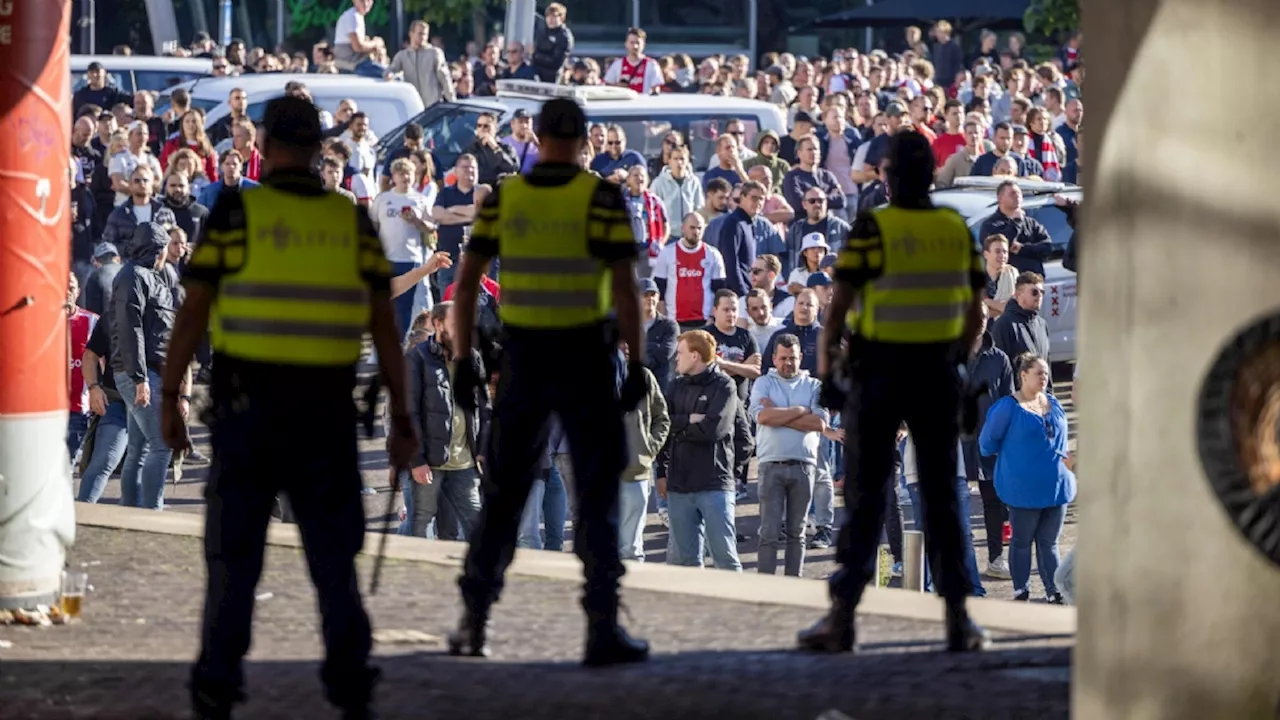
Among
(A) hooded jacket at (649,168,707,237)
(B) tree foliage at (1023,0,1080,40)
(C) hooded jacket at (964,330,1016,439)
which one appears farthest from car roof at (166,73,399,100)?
(B) tree foliage at (1023,0,1080,40)

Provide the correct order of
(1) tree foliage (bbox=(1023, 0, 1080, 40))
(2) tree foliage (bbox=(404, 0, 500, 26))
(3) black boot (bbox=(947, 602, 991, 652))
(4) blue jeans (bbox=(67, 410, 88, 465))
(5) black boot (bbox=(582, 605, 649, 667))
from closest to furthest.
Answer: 1. (5) black boot (bbox=(582, 605, 649, 667))
2. (3) black boot (bbox=(947, 602, 991, 652))
3. (4) blue jeans (bbox=(67, 410, 88, 465))
4. (1) tree foliage (bbox=(1023, 0, 1080, 40))
5. (2) tree foliage (bbox=(404, 0, 500, 26))

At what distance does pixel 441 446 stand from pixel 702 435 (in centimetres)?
143

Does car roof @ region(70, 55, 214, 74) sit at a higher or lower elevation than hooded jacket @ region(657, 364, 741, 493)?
higher

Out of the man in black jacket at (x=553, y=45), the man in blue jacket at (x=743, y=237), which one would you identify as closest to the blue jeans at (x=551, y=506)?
→ the man in blue jacket at (x=743, y=237)

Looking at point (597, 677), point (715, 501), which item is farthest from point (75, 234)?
point (597, 677)

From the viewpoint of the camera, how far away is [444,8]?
3844 cm

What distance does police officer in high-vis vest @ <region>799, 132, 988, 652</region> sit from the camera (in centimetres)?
800

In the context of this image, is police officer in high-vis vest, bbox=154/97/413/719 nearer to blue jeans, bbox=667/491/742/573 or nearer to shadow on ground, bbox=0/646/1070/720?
shadow on ground, bbox=0/646/1070/720

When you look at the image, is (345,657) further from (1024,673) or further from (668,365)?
(668,365)

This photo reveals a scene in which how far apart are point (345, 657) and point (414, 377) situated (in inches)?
249

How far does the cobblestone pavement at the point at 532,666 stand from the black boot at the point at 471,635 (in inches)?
2.8

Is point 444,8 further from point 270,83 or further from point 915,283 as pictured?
point 915,283

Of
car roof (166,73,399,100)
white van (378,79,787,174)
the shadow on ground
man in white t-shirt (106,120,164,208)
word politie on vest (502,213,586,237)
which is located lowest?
the shadow on ground

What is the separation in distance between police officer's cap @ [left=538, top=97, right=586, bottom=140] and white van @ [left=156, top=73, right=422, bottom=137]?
1551 centimetres
